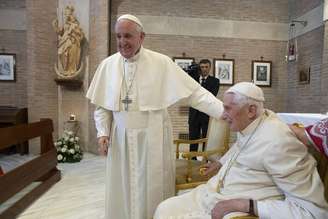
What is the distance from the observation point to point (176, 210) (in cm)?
206

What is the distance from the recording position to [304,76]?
8.41m

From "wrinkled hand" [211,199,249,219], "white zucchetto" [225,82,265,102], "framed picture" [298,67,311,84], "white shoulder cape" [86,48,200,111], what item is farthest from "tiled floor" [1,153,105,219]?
"framed picture" [298,67,311,84]

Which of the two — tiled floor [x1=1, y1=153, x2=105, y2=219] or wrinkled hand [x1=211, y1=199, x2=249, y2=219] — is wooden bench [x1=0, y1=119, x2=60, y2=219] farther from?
wrinkled hand [x1=211, y1=199, x2=249, y2=219]

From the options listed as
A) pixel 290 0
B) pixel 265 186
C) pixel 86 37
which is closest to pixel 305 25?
pixel 290 0

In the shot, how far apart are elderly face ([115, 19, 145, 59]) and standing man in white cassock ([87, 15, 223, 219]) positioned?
0.04 feet

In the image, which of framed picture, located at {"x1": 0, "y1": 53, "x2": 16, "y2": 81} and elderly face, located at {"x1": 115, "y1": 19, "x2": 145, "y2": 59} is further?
framed picture, located at {"x1": 0, "y1": 53, "x2": 16, "y2": 81}

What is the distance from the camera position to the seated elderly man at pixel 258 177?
1.61 metres

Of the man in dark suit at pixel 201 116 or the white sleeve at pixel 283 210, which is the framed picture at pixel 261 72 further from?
the white sleeve at pixel 283 210

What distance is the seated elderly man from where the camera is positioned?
161 centimetres

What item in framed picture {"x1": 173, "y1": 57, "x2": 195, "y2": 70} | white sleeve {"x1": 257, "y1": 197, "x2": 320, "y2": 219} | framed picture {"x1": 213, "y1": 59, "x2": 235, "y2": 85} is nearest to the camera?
white sleeve {"x1": 257, "y1": 197, "x2": 320, "y2": 219}

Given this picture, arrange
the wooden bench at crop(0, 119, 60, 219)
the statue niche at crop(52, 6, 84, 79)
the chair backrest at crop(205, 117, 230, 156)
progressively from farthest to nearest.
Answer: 1. the statue niche at crop(52, 6, 84, 79)
2. the wooden bench at crop(0, 119, 60, 219)
3. the chair backrest at crop(205, 117, 230, 156)

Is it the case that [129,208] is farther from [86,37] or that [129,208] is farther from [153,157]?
[86,37]

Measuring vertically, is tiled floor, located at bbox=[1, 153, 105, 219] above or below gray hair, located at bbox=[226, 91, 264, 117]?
below

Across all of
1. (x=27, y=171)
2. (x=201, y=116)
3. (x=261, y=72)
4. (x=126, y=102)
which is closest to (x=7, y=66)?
(x=27, y=171)
